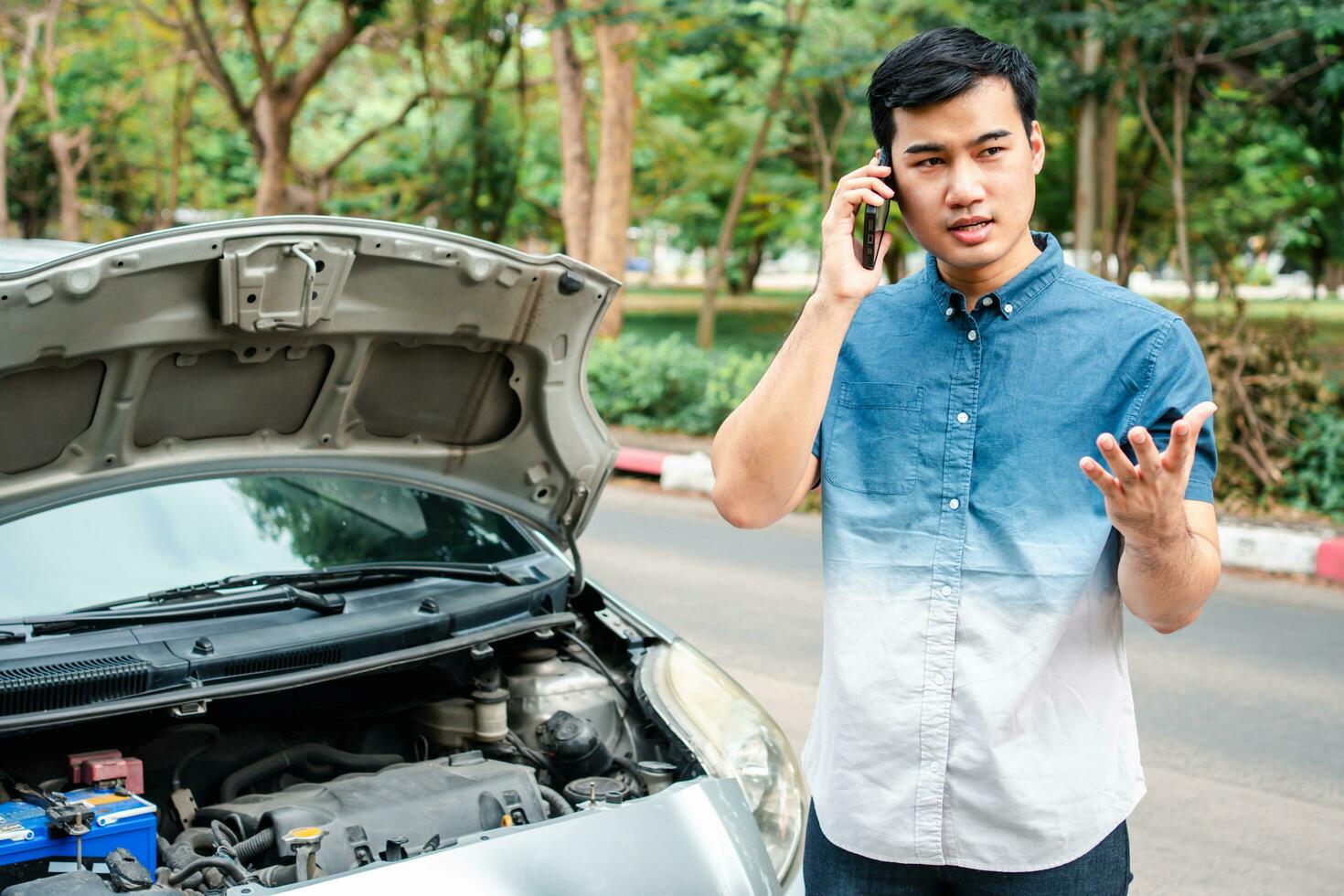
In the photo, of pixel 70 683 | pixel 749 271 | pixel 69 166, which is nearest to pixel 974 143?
pixel 70 683

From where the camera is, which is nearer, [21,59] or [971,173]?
[971,173]

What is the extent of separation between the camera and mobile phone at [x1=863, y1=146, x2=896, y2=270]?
1.84 metres

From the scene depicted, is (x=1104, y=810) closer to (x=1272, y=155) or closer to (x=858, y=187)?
(x=858, y=187)

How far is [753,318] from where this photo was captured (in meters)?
26.2

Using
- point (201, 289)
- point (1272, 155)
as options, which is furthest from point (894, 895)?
point (1272, 155)

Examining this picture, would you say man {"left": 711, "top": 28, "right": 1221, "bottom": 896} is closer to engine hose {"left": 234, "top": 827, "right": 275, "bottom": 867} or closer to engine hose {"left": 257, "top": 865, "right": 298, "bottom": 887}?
engine hose {"left": 257, "top": 865, "right": 298, "bottom": 887}

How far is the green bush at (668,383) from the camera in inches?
496

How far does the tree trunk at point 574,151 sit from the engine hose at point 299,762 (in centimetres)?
1148

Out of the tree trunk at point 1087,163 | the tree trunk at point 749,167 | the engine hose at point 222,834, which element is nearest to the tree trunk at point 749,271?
the tree trunk at point 749,167

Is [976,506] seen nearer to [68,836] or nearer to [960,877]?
[960,877]

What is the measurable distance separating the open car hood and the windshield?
142mm

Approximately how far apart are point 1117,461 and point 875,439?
0.42 meters

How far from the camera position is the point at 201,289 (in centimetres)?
257

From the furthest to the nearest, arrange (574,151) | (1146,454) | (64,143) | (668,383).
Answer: (64,143)
(574,151)
(668,383)
(1146,454)
